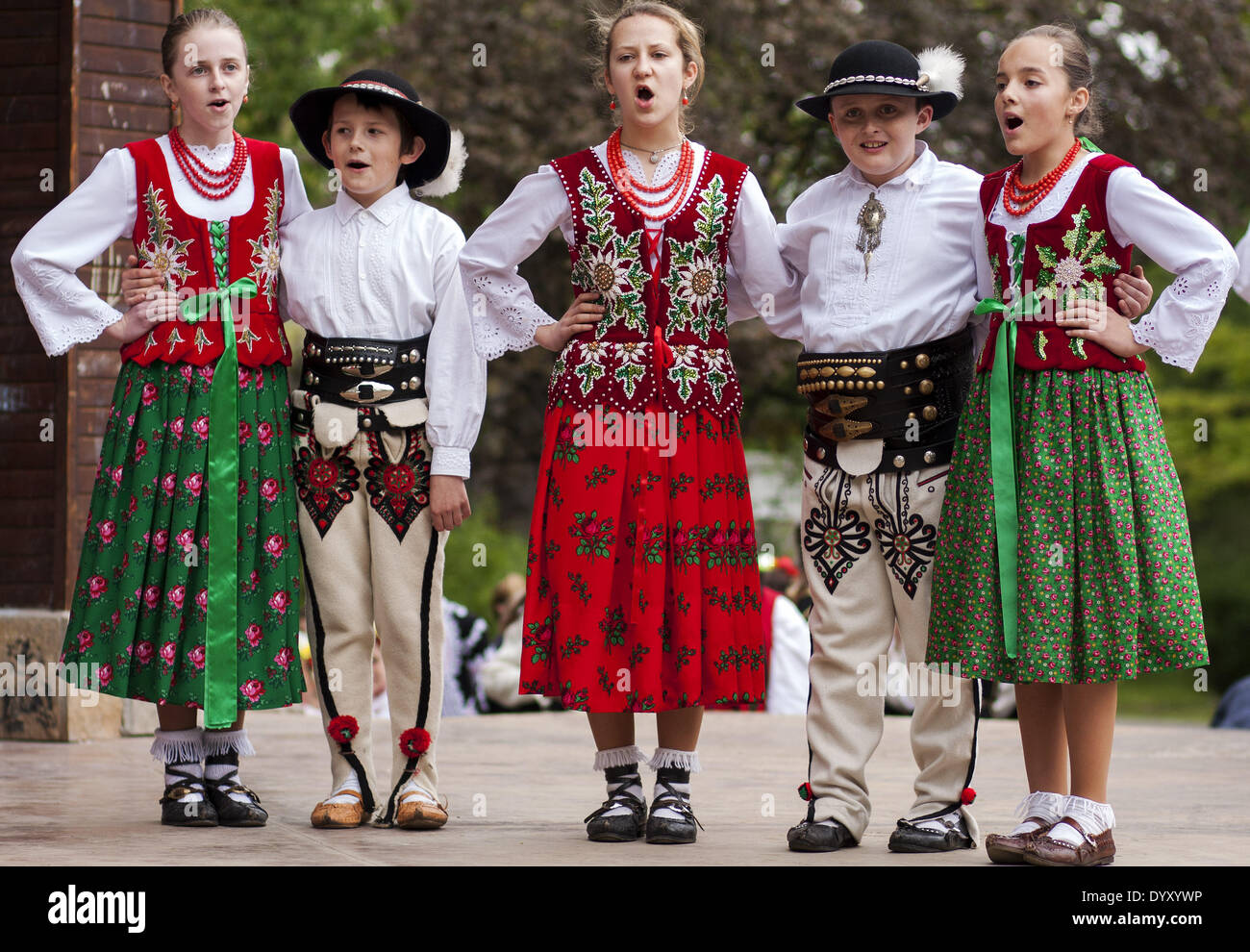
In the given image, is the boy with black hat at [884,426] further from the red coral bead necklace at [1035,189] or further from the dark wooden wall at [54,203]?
the dark wooden wall at [54,203]

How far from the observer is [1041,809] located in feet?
12.4

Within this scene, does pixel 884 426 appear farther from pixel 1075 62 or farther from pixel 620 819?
pixel 620 819

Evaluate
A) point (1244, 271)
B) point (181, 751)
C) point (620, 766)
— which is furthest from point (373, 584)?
point (1244, 271)

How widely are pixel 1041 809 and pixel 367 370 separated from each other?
2082 mm

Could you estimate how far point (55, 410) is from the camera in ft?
21.3

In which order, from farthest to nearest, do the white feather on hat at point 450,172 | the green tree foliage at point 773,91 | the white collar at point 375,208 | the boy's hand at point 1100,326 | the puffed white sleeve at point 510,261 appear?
the green tree foliage at point 773,91, the white feather on hat at point 450,172, the white collar at point 375,208, the puffed white sleeve at point 510,261, the boy's hand at point 1100,326

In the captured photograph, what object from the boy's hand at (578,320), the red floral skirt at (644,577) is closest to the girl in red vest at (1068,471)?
the red floral skirt at (644,577)

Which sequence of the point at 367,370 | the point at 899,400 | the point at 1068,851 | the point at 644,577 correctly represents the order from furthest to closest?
the point at 367,370
the point at 644,577
the point at 899,400
the point at 1068,851

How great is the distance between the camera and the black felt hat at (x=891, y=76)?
400 centimetres

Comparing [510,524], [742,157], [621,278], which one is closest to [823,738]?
[621,278]

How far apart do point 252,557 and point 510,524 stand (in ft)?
50.5

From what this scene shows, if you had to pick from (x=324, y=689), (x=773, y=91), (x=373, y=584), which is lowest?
(x=324, y=689)

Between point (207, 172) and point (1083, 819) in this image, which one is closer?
point (1083, 819)

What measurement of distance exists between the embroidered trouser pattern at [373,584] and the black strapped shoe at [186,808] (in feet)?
1.17
